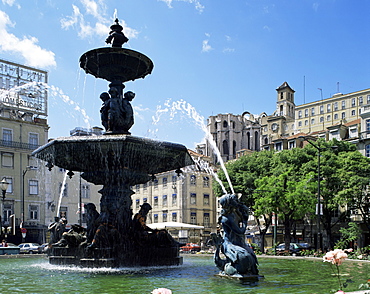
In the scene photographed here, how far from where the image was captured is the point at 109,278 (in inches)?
450

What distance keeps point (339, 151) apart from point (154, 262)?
37459 millimetres

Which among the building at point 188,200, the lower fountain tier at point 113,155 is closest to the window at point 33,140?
the building at point 188,200

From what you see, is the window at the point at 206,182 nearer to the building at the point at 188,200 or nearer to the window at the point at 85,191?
the building at the point at 188,200

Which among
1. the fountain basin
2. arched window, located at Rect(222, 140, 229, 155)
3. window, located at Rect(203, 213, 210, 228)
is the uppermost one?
arched window, located at Rect(222, 140, 229, 155)

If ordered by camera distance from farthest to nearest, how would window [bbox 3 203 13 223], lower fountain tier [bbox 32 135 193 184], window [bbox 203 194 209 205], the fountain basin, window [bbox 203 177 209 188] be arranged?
window [bbox 203 177 209 188], window [bbox 203 194 209 205], window [bbox 3 203 13 223], the fountain basin, lower fountain tier [bbox 32 135 193 184]

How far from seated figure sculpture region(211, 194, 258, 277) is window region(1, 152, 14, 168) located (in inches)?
1847

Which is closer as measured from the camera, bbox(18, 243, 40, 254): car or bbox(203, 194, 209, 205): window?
bbox(18, 243, 40, 254): car

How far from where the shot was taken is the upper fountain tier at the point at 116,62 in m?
15.7

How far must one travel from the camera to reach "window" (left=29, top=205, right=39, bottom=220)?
2160 inches

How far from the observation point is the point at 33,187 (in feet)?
183

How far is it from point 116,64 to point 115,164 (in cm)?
334

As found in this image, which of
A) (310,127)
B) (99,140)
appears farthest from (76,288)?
(310,127)

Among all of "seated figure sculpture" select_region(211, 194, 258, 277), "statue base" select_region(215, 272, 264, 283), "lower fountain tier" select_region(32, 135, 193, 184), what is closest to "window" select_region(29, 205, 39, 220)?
"lower fountain tier" select_region(32, 135, 193, 184)

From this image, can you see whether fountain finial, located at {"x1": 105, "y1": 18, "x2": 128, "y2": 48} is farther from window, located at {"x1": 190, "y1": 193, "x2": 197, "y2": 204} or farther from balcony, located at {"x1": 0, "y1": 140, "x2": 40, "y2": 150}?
window, located at {"x1": 190, "y1": 193, "x2": 197, "y2": 204}
